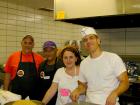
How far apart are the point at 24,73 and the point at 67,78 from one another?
2.45ft

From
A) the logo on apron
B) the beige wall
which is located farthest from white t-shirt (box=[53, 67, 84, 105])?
the beige wall

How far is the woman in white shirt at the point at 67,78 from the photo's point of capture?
1.67m

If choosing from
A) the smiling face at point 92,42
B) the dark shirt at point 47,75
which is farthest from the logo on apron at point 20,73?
the smiling face at point 92,42

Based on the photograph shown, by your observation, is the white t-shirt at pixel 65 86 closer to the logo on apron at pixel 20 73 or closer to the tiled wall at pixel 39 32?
the logo on apron at pixel 20 73

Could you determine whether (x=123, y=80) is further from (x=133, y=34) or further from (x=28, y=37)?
(x=133, y=34)

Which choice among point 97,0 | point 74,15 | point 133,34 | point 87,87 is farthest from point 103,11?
point 87,87

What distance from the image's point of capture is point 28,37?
2.39 meters

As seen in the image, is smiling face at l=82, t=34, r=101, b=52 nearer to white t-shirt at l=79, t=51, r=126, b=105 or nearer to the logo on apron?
white t-shirt at l=79, t=51, r=126, b=105

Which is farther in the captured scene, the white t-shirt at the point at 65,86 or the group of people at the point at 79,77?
the white t-shirt at the point at 65,86

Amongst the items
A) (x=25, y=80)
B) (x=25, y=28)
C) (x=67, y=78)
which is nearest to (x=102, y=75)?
(x=67, y=78)

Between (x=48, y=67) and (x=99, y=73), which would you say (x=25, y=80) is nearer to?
(x=48, y=67)

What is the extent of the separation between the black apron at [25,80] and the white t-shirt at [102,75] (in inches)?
31.4

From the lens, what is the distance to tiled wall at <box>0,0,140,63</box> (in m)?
2.91

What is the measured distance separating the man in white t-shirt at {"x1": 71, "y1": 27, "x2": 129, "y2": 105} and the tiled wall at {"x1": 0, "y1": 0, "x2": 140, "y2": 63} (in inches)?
55.2
